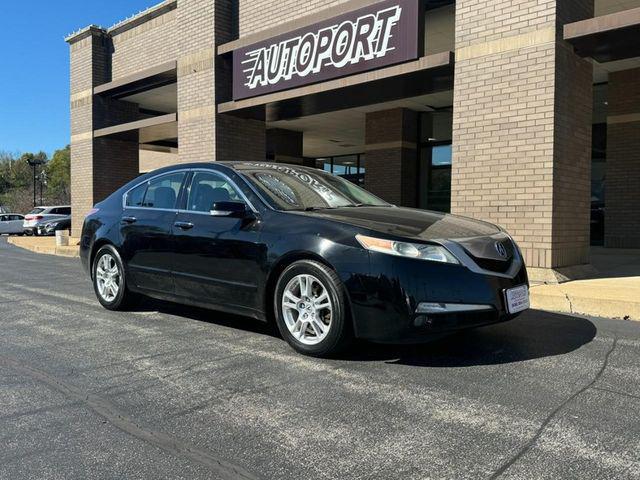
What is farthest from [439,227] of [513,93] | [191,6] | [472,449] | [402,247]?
[191,6]

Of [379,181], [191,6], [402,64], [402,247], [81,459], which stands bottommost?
[81,459]

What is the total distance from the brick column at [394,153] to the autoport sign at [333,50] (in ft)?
19.2

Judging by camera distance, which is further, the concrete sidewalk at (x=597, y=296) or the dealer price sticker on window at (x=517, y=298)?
the concrete sidewalk at (x=597, y=296)

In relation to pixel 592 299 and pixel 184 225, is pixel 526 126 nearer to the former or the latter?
pixel 592 299

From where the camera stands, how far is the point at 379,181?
57.0 ft

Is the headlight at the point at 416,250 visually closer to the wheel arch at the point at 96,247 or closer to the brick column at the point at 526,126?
the wheel arch at the point at 96,247

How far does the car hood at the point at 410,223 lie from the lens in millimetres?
4234

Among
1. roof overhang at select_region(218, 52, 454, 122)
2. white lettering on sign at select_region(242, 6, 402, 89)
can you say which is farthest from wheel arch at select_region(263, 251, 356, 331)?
white lettering on sign at select_region(242, 6, 402, 89)

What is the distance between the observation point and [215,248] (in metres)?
5.07

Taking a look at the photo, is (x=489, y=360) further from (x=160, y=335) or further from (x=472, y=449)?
(x=160, y=335)

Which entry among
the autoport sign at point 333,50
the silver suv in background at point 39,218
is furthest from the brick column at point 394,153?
the silver suv in background at point 39,218

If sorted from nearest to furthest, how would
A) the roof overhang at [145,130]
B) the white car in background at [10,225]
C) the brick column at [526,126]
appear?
the brick column at [526,126], the roof overhang at [145,130], the white car in background at [10,225]

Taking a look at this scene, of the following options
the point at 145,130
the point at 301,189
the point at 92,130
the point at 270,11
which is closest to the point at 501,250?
the point at 301,189

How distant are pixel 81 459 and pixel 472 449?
6.41 ft
